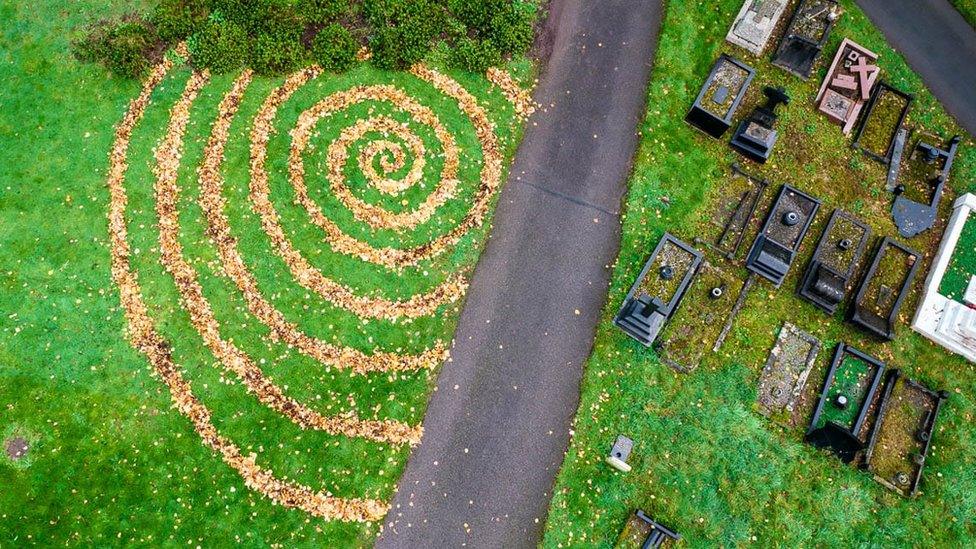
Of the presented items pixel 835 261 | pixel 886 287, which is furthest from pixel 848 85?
pixel 886 287

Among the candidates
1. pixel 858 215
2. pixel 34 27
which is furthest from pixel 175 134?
pixel 858 215

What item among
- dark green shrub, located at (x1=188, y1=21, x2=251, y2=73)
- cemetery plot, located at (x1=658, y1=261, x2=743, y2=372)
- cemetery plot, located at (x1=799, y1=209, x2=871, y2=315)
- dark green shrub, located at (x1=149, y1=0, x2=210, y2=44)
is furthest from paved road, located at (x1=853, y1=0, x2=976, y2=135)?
dark green shrub, located at (x1=149, y1=0, x2=210, y2=44)

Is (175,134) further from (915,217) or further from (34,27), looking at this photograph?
(915,217)

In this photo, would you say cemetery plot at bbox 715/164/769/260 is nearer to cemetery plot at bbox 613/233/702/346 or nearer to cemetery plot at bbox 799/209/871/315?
cemetery plot at bbox 613/233/702/346

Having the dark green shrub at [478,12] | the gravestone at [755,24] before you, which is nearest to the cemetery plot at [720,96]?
the gravestone at [755,24]

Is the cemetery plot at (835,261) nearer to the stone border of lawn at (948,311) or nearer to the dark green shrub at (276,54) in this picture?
the stone border of lawn at (948,311)

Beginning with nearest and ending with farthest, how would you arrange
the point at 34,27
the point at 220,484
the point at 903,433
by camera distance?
the point at 220,484, the point at 903,433, the point at 34,27
